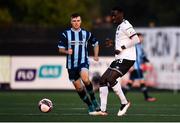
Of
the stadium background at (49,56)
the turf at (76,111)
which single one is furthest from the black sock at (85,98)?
the stadium background at (49,56)

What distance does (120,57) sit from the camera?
17297mm

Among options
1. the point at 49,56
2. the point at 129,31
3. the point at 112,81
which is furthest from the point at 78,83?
the point at 49,56

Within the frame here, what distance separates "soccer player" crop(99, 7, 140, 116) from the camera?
17.2 meters

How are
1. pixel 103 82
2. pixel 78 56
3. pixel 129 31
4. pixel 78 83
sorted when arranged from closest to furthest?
pixel 129 31 < pixel 103 82 < pixel 78 56 < pixel 78 83

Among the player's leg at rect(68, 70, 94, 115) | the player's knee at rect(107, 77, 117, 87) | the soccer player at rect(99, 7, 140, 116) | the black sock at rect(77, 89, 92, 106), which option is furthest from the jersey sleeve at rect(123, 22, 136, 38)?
the black sock at rect(77, 89, 92, 106)

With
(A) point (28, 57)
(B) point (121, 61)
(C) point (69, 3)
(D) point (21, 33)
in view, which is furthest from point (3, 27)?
(B) point (121, 61)

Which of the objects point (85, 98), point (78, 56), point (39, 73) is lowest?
point (39, 73)

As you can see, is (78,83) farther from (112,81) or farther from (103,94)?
(112,81)

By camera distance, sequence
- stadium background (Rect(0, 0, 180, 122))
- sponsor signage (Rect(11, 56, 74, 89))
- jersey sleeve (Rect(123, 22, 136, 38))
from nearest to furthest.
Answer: jersey sleeve (Rect(123, 22, 136, 38)) → stadium background (Rect(0, 0, 180, 122)) → sponsor signage (Rect(11, 56, 74, 89))

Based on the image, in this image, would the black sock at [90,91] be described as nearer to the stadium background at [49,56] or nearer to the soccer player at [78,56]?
the soccer player at [78,56]

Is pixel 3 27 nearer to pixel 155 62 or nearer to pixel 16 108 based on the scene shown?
pixel 155 62

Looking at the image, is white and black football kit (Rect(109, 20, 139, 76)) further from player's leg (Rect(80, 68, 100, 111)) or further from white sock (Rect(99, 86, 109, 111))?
player's leg (Rect(80, 68, 100, 111))

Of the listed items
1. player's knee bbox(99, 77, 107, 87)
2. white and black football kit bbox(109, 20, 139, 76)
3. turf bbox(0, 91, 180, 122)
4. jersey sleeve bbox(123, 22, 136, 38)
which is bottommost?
turf bbox(0, 91, 180, 122)

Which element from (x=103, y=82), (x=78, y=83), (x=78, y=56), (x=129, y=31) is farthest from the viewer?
(x=78, y=83)
